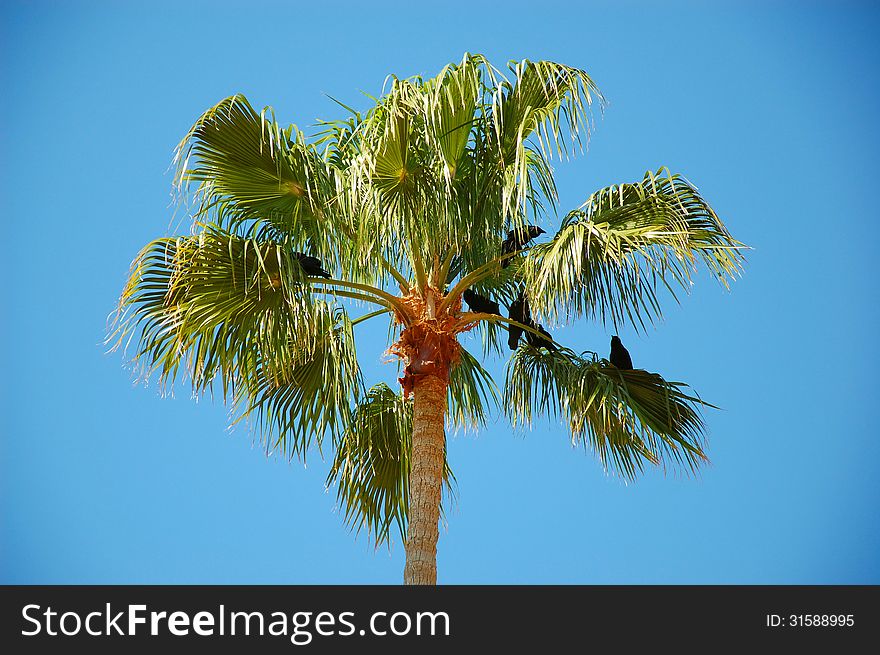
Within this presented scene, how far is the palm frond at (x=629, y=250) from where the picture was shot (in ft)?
22.7

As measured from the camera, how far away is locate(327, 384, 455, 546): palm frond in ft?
27.2

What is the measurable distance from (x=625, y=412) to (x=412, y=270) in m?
1.72

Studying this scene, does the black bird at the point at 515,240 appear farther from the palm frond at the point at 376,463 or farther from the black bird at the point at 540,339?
the palm frond at the point at 376,463

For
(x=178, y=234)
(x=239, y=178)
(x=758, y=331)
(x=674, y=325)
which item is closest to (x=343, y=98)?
(x=239, y=178)

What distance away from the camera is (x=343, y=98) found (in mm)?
8367

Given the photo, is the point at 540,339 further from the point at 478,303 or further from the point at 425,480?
the point at 425,480

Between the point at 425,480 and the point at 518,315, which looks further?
the point at 518,315

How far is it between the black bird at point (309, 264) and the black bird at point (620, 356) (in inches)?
78.7

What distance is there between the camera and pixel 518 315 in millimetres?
8047

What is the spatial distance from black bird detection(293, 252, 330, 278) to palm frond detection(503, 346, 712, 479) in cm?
181

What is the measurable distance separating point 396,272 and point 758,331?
88.5ft

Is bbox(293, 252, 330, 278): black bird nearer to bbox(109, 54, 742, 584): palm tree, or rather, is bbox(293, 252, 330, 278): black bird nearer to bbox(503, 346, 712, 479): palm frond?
bbox(109, 54, 742, 584): palm tree

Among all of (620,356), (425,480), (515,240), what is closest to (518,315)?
(515,240)

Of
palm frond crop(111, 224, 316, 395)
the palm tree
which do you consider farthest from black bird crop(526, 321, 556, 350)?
palm frond crop(111, 224, 316, 395)
